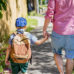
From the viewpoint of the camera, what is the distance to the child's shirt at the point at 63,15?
3912 mm

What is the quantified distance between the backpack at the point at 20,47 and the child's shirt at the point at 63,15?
0.64 m

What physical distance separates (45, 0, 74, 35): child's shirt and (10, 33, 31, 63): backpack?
64cm

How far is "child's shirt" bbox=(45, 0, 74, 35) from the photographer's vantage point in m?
3.91

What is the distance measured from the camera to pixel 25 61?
384 cm

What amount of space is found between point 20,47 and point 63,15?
3.04 ft

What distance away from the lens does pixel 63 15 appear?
3.94m

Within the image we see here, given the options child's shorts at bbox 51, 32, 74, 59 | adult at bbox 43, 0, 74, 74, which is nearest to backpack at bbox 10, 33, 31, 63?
adult at bbox 43, 0, 74, 74

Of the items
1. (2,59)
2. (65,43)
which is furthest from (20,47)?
(2,59)

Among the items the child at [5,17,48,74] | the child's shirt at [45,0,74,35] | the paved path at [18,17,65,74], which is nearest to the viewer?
the child at [5,17,48,74]

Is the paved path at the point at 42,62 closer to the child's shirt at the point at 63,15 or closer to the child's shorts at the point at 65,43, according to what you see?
the child's shorts at the point at 65,43

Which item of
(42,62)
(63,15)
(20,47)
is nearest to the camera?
(20,47)

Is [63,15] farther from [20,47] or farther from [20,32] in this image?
[20,47]

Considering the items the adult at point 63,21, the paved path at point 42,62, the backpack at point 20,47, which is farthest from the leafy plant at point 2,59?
the adult at point 63,21

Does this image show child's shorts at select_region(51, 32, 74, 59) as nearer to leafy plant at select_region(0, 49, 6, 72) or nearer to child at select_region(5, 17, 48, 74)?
child at select_region(5, 17, 48, 74)
